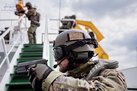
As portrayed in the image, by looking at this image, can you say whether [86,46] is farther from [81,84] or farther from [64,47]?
[81,84]

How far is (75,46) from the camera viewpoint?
6.00 feet

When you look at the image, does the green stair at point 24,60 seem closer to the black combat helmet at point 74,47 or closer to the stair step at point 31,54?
the stair step at point 31,54

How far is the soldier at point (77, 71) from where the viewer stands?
1629mm

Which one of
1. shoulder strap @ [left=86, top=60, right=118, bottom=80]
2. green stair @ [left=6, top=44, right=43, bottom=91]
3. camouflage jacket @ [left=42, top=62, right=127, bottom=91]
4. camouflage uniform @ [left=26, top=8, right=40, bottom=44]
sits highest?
shoulder strap @ [left=86, top=60, right=118, bottom=80]

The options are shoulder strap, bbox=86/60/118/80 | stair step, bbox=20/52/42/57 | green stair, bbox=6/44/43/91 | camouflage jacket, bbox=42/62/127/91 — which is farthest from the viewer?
stair step, bbox=20/52/42/57

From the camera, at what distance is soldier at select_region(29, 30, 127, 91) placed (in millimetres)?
1629

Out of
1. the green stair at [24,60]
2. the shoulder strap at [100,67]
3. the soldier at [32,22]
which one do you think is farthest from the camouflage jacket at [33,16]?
the shoulder strap at [100,67]

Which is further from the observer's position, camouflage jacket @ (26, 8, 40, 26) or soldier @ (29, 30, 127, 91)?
camouflage jacket @ (26, 8, 40, 26)

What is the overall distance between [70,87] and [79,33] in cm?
40

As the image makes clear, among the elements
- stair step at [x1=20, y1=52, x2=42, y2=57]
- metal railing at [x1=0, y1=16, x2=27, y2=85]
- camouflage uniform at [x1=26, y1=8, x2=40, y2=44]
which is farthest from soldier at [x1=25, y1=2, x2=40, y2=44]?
stair step at [x1=20, y1=52, x2=42, y2=57]

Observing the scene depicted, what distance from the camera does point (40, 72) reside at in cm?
166

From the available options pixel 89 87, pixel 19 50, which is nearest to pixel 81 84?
pixel 89 87

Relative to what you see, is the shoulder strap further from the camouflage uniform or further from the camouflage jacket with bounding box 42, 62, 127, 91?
the camouflage uniform

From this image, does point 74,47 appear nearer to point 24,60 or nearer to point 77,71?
point 77,71
